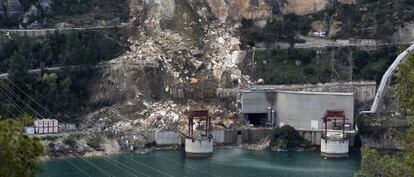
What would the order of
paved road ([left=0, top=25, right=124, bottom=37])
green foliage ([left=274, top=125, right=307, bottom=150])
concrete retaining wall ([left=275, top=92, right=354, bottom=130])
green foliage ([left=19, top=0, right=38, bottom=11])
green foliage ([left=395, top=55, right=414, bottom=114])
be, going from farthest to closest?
1. green foliage ([left=19, top=0, right=38, bottom=11])
2. paved road ([left=0, top=25, right=124, bottom=37])
3. concrete retaining wall ([left=275, top=92, right=354, bottom=130])
4. green foliage ([left=274, top=125, right=307, bottom=150])
5. green foliage ([left=395, top=55, right=414, bottom=114])

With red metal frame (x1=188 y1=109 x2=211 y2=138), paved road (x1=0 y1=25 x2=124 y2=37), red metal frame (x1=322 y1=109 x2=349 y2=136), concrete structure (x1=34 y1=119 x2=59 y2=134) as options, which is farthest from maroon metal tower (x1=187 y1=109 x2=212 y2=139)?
paved road (x1=0 y1=25 x2=124 y2=37)

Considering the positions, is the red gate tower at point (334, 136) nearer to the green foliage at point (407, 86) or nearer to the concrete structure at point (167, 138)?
the concrete structure at point (167, 138)

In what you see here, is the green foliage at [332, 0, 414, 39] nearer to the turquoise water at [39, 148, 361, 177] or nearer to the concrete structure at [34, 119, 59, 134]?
the turquoise water at [39, 148, 361, 177]

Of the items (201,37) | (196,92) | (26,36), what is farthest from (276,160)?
(26,36)

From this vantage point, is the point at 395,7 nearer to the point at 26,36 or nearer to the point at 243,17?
the point at 243,17

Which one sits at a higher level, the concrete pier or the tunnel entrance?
the tunnel entrance

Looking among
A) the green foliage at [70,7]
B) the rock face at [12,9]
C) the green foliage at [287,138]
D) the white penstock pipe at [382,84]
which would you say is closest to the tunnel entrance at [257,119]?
the green foliage at [287,138]

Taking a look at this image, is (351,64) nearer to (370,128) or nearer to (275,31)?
(370,128)

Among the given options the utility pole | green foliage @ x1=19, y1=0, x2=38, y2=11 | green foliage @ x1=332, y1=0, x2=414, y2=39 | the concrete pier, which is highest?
green foliage @ x1=19, y1=0, x2=38, y2=11

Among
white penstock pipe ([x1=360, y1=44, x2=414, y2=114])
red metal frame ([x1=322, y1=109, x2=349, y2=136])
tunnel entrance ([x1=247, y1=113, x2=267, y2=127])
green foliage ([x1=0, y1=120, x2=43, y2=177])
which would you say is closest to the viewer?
green foliage ([x1=0, y1=120, x2=43, y2=177])
